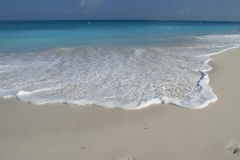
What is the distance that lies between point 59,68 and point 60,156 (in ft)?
15.8

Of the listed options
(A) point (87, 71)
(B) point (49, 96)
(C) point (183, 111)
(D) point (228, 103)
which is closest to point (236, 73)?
(D) point (228, 103)

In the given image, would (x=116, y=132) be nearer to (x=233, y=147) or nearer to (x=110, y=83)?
(x=233, y=147)

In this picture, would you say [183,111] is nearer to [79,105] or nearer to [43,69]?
[79,105]

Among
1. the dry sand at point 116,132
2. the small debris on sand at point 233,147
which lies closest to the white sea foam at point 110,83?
the dry sand at point 116,132

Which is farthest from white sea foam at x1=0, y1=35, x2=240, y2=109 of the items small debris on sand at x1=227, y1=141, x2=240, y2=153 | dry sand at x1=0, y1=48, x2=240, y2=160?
small debris on sand at x1=227, y1=141, x2=240, y2=153

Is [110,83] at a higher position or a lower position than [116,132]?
higher

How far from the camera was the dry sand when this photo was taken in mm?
2832

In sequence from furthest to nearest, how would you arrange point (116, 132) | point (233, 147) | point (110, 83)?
point (110, 83) → point (116, 132) → point (233, 147)

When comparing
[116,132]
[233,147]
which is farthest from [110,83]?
[233,147]

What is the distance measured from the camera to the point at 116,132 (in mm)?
3328

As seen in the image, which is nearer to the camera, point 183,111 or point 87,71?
point 183,111

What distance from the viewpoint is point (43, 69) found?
6945mm

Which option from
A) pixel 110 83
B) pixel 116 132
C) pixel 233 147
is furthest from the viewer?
pixel 110 83

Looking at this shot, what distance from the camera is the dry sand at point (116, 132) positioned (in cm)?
283
